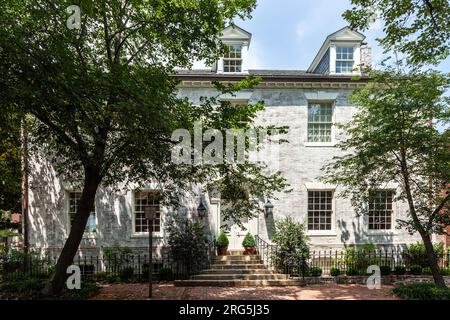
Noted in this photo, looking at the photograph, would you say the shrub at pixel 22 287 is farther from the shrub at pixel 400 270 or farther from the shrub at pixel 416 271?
the shrub at pixel 416 271

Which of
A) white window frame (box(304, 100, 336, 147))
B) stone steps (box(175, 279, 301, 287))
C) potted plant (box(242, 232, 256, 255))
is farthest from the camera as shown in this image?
white window frame (box(304, 100, 336, 147))

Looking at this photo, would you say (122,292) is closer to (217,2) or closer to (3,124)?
(3,124)

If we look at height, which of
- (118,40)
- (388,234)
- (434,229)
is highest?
(118,40)

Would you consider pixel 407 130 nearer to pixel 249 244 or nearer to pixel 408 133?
pixel 408 133

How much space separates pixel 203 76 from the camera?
13.2m

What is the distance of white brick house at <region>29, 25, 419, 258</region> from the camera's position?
43.1ft

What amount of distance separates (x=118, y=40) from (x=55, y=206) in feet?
28.9

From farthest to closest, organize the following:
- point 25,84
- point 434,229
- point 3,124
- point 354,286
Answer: point 354,286 < point 434,229 < point 3,124 < point 25,84

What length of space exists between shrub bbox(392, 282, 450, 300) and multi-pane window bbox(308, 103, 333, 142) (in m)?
7.11

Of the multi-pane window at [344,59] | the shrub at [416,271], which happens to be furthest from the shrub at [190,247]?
the multi-pane window at [344,59]

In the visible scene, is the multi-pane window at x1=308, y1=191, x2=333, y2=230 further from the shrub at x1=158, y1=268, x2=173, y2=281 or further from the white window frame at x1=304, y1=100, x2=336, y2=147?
the shrub at x1=158, y1=268, x2=173, y2=281

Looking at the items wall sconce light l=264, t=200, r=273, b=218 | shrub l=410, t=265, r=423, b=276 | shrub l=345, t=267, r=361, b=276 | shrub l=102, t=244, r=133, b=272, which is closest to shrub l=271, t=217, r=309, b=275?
wall sconce light l=264, t=200, r=273, b=218

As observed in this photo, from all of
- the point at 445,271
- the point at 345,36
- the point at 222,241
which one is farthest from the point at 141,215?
the point at 445,271

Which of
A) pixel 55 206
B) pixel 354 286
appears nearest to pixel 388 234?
pixel 354 286
